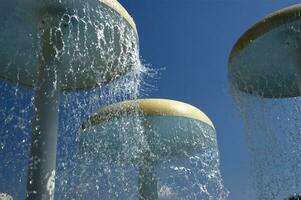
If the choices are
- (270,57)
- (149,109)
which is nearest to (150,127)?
(149,109)

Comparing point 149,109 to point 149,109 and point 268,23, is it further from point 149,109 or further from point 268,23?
point 268,23

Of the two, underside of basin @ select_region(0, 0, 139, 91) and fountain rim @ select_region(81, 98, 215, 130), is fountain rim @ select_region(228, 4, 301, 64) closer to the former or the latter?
underside of basin @ select_region(0, 0, 139, 91)

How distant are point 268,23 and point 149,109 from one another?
5.48 m

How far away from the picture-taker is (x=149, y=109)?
51.0ft

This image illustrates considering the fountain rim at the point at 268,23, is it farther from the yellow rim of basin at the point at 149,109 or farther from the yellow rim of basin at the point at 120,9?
the yellow rim of basin at the point at 149,109

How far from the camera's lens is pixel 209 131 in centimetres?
1673

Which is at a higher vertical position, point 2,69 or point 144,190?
point 2,69

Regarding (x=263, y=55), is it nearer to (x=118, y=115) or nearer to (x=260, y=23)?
(x=260, y=23)

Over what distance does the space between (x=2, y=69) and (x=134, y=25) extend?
14.8 feet

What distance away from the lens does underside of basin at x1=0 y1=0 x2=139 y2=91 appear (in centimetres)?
1095

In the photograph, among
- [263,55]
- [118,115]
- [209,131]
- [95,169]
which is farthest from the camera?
[95,169]

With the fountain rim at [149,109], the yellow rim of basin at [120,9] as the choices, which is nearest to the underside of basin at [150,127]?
the fountain rim at [149,109]

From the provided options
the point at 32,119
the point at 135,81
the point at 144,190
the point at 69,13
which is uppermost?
the point at 69,13

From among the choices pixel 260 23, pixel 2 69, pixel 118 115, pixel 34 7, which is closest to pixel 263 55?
pixel 260 23
